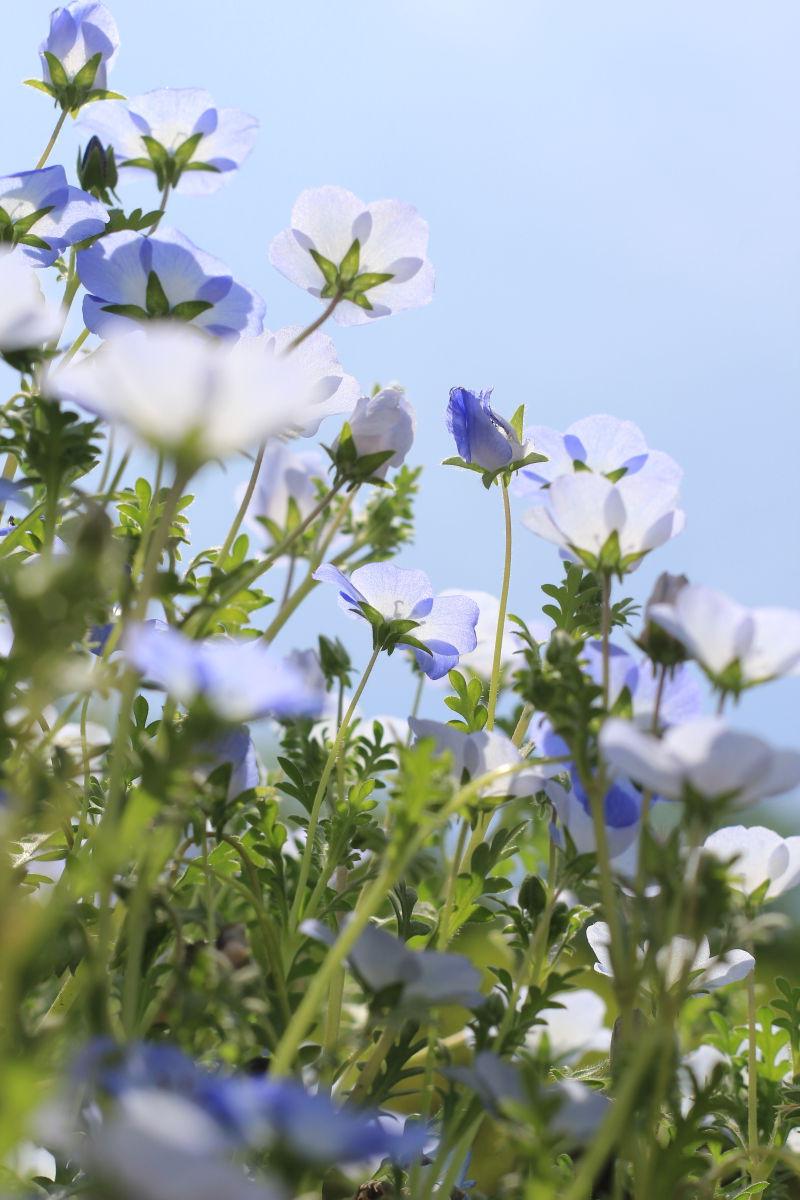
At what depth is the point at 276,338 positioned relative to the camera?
971 millimetres

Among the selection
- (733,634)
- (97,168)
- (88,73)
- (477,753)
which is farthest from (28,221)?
(733,634)

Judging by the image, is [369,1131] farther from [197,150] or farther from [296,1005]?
[197,150]

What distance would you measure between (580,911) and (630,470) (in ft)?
1.15

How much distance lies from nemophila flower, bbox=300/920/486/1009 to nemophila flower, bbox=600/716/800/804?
15 centimetres

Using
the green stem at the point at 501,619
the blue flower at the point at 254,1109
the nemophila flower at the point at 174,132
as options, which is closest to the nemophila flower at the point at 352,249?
the nemophila flower at the point at 174,132

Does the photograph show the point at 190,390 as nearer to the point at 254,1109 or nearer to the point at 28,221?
the point at 254,1109

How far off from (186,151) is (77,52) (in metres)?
0.33

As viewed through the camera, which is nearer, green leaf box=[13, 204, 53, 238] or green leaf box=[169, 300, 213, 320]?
green leaf box=[169, 300, 213, 320]

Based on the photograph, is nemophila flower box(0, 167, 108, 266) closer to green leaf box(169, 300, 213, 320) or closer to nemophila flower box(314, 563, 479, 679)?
green leaf box(169, 300, 213, 320)

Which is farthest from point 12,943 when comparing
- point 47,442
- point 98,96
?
point 98,96

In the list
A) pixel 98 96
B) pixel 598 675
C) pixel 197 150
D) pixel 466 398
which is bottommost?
pixel 598 675

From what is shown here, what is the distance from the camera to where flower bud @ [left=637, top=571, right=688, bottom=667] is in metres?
0.66

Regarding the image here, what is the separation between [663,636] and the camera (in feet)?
2.19

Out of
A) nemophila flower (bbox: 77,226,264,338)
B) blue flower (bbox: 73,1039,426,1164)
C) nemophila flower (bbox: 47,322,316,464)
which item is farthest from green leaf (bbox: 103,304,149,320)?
blue flower (bbox: 73,1039,426,1164)
